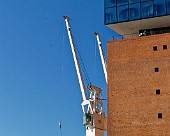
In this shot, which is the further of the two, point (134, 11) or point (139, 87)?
point (134, 11)

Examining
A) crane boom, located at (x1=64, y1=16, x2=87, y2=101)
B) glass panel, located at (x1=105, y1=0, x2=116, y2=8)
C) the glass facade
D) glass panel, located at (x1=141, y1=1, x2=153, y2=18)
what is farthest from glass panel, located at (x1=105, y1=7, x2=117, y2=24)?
crane boom, located at (x1=64, y1=16, x2=87, y2=101)

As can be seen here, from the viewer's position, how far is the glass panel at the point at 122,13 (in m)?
40.1

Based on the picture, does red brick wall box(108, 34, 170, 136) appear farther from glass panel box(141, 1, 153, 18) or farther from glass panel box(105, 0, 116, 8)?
glass panel box(105, 0, 116, 8)

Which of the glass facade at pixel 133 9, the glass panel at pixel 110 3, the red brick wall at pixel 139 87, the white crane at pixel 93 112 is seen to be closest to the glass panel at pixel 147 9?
the glass facade at pixel 133 9

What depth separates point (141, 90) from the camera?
36.6 meters

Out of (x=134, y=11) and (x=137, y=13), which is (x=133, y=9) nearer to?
(x=134, y=11)

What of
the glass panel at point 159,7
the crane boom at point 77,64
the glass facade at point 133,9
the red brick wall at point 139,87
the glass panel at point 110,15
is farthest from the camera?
the crane boom at point 77,64

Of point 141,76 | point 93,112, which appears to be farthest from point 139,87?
point 93,112

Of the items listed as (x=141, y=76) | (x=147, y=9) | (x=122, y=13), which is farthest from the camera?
(x=122, y=13)

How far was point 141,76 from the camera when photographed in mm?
36906

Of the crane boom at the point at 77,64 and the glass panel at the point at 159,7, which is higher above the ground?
the glass panel at the point at 159,7

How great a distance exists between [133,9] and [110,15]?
2.29 metres

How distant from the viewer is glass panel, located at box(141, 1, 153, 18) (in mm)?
39156

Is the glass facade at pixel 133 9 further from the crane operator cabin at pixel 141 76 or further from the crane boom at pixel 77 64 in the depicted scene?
the crane boom at pixel 77 64
